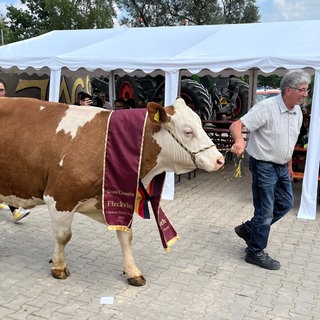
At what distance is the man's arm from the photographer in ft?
11.3

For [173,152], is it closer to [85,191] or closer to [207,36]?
[85,191]

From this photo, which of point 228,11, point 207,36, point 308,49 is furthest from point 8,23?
point 308,49

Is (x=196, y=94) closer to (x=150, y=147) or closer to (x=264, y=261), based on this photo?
(x=264, y=261)

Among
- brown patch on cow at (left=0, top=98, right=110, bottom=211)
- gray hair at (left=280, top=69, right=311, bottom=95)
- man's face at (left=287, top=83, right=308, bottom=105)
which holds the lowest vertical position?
brown patch on cow at (left=0, top=98, right=110, bottom=211)

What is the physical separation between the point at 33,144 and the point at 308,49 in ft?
14.3

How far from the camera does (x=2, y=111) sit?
351 cm

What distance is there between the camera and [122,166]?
3213 mm

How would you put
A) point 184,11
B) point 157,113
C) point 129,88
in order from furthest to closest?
point 184,11, point 129,88, point 157,113

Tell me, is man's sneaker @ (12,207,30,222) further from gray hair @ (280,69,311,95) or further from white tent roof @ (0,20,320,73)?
gray hair @ (280,69,311,95)

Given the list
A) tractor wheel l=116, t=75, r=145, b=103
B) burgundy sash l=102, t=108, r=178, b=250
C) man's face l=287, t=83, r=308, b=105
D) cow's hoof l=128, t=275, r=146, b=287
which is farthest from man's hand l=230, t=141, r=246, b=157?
tractor wheel l=116, t=75, r=145, b=103

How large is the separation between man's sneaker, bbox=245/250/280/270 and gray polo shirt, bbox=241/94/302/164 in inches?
37.3

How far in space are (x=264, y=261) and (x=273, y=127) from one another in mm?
1301

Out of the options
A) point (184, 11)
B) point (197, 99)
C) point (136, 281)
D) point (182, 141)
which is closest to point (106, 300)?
point (136, 281)

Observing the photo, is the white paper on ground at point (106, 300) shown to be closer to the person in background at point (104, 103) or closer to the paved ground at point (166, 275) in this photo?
the paved ground at point (166, 275)
